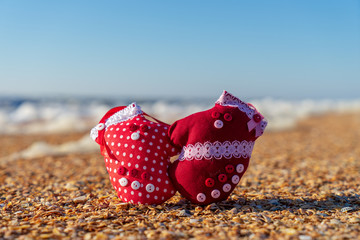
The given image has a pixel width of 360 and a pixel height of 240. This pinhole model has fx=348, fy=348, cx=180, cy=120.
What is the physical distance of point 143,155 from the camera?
345cm

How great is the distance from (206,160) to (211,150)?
0.11 metres

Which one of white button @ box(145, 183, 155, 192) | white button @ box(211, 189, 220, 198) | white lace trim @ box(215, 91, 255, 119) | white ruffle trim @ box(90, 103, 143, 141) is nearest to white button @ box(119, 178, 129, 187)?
white button @ box(145, 183, 155, 192)

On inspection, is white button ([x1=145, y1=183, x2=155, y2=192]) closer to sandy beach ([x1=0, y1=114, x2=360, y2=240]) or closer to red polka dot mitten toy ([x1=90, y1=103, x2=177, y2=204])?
red polka dot mitten toy ([x1=90, y1=103, x2=177, y2=204])

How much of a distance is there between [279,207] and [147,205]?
4.52 feet

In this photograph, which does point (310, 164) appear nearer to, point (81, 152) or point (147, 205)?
point (147, 205)

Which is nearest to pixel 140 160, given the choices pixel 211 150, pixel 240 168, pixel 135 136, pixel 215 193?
pixel 135 136

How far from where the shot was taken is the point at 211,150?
11.2 feet

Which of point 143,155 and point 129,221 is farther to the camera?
point 143,155

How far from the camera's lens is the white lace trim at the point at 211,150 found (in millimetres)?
3402

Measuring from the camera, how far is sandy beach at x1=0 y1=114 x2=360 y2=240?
9.43ft

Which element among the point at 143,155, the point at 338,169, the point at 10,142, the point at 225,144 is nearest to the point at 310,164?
the point at 338,169

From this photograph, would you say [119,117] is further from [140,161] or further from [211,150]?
[211,150]

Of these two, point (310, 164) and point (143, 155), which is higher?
point (143, 155)

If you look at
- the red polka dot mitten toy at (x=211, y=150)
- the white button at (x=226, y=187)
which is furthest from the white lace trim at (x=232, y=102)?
the white button at (x=226, y=187)
